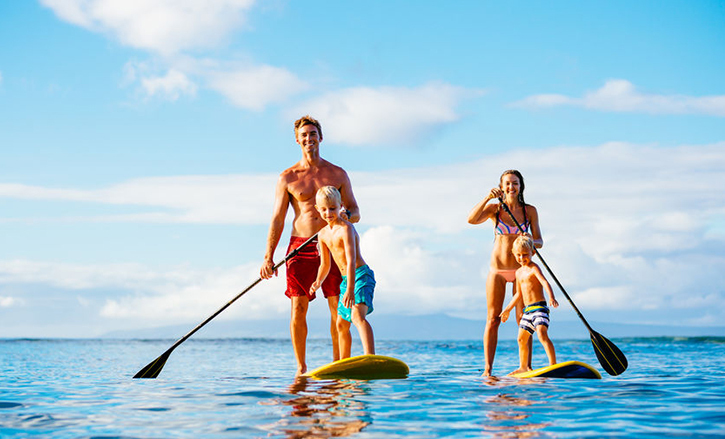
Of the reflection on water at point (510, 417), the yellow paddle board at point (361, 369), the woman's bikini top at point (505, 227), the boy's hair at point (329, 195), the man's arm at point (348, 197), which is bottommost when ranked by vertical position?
the reflection on water at point (510, 417)

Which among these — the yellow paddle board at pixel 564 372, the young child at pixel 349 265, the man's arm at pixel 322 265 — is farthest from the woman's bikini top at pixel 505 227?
the man's arm at pixel 322 265

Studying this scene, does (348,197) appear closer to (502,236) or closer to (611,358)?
(502,236)

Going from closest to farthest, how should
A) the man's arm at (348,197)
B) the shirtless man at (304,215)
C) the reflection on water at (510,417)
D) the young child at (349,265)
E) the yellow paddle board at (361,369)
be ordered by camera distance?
the reflection on water at (510,417) < the young child at (349,265) < the yellow paddle board at (361,369) < the shirtless man at (304,215) < the man's arm at (348,197)

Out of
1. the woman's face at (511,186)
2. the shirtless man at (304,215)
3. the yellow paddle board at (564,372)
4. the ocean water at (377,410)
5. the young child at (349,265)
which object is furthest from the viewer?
the woman's face at (511,186)

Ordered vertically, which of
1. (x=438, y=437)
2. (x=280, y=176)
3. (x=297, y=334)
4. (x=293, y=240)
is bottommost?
(x=438, y=437)

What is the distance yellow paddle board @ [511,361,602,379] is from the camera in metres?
7.21

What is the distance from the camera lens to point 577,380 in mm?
7121

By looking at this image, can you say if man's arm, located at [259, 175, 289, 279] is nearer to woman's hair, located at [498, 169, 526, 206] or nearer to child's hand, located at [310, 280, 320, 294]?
child's hand, located at [310, 280, 320, 294]

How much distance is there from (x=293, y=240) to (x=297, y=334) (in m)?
1.08

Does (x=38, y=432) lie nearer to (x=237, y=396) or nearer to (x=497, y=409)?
(x=237, y=396)

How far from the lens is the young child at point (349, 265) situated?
666cm

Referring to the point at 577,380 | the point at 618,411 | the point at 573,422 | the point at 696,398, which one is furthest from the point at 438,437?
the point at 577,380

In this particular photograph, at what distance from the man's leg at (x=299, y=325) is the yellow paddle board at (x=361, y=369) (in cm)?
81

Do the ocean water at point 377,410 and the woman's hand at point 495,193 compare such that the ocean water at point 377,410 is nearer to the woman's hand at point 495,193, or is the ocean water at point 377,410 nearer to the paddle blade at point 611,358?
the paddle blade at point 611,358
